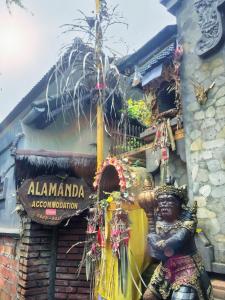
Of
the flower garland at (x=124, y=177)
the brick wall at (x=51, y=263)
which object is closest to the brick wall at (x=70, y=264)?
the brick wall at (x=51, y=263)

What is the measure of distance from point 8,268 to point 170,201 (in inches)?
229

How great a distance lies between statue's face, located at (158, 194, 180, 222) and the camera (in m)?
4.30

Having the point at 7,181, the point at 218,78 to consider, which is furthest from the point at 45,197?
the point at 218,78

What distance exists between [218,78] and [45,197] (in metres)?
4.37


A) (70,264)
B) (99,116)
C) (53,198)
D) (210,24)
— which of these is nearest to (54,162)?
(53,198)

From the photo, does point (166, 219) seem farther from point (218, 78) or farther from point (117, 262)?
point (218, 78)

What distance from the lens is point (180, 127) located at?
19.7 feet

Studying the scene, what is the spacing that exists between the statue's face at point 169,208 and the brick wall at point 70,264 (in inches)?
133

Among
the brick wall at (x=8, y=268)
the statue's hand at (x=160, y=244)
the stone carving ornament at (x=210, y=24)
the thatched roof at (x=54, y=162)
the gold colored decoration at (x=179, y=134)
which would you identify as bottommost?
the brick wall at (x=8, y=268)

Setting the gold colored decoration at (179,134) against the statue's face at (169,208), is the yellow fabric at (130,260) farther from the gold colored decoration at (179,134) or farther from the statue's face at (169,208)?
the gold colored decoration at (179,134)

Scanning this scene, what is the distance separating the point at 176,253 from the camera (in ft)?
13.5

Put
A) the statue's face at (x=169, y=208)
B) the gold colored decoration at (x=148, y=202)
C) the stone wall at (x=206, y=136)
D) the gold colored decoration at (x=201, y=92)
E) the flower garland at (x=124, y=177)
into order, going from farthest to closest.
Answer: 1. the flower garland at (x=124, y=177)
2. the gold colored decoration at (x=201, y=92)
3. the gold colored decoration at (x=148, y=202)
4. the stone wall at (x=206, y=136)
5. the statue's face at (x=169, y=208)

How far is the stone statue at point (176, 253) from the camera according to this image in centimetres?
397

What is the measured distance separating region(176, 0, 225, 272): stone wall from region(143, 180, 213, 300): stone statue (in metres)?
0.81
